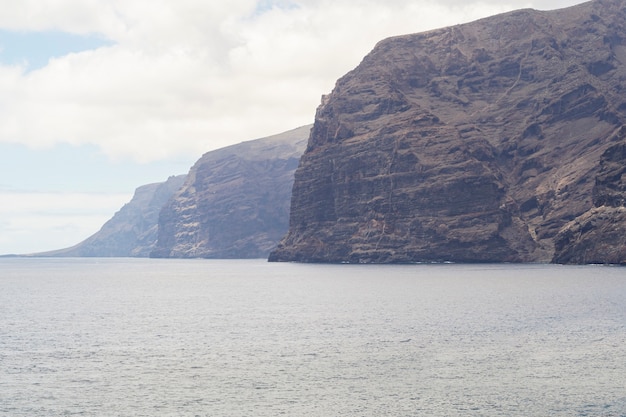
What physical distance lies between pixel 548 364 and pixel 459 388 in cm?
1155

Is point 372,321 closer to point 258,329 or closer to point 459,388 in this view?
point 258,329

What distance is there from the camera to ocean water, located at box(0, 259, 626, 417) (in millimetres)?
50312

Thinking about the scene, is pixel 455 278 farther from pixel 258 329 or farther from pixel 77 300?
pixel 258 329

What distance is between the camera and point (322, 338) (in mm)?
80750

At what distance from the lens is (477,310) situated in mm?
107562

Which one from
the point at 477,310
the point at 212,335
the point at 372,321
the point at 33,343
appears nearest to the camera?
the point at 33,343

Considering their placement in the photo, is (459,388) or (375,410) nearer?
(375,410)

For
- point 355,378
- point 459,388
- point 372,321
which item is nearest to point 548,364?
point 459,388

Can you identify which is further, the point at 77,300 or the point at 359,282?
the point at 359,282

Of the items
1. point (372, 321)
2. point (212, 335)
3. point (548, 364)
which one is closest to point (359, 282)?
point (372, 321)

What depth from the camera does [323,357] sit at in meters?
67.8

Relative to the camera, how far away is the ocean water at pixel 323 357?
50312 mm

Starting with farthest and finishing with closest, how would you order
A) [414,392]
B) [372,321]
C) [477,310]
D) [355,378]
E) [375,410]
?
[477,310] < [372,321] < [355,378] < [414,392] < [375,410]

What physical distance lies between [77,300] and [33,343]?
6702 cm
